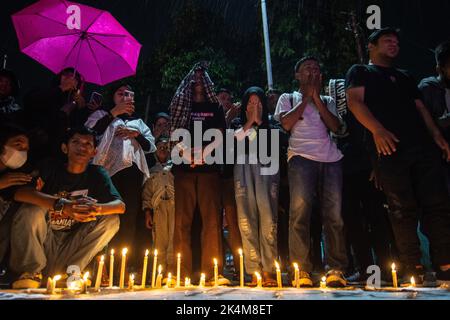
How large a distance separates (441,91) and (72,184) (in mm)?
4631

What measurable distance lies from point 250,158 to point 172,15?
34.7ft

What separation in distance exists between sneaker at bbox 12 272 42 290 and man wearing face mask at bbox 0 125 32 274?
59cm

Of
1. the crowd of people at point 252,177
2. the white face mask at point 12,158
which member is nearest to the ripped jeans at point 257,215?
the crowd of people at point 252,177

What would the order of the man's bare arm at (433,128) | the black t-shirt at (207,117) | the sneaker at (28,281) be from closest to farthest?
1. the sneaker at (28,281)
2. the man's bare arm at (433,128)
3. the black t-shirt at (207,117)

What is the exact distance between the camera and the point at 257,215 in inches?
178

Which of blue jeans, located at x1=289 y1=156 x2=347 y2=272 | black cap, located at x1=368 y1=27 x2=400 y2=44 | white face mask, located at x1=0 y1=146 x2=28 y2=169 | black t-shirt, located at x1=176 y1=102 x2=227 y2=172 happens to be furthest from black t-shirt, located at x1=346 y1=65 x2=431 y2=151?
white face mask, located at x1=0 y1=146 x2=28 y2=169

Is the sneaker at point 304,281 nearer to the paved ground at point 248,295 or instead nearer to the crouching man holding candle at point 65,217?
the paved ground at point 248,295

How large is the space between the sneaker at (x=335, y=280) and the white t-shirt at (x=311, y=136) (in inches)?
50.5

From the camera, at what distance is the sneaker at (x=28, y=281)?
351 centimetres

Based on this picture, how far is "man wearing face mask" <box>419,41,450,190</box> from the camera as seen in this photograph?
14.4ft

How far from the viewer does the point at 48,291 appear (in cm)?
316

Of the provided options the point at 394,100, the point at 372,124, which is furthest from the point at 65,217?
the point at 394,100

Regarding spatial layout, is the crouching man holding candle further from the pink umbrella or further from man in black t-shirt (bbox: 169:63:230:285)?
the pink umbrella

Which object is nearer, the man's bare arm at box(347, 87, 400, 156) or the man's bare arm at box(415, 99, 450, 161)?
the man's bare arm at box(347, 87, 400, 156)
